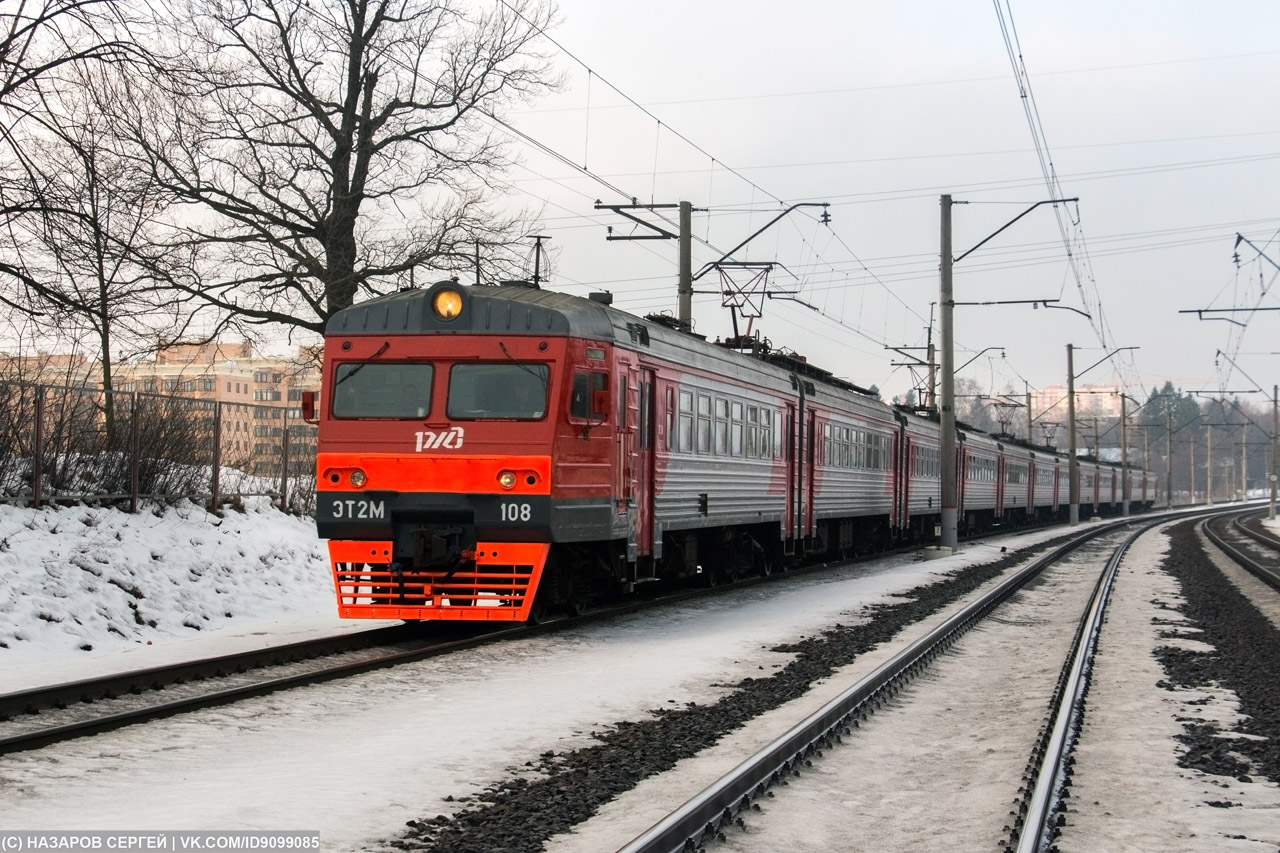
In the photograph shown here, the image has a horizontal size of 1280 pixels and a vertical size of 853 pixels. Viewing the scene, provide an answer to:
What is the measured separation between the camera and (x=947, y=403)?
28.0 m

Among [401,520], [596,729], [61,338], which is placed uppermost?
[61,338]

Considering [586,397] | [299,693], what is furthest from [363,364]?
[299,693]

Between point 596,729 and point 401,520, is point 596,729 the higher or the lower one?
the lower one

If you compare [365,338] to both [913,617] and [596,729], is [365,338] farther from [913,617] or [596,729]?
[913,617]

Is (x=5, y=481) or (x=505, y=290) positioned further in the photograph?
(x=5, y=481)

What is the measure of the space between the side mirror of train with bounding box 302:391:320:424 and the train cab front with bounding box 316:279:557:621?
252mm

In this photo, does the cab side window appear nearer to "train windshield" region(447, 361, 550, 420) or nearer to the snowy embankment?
"train windshield" region(447, 361, 550, 420)

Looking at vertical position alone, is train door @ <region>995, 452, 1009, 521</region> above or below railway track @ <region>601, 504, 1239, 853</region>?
above

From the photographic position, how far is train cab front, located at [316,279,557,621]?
11.4m

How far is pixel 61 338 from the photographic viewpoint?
38.9ft

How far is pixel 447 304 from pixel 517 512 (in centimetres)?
201

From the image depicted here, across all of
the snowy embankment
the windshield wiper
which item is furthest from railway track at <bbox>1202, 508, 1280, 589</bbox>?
the windshield wiper

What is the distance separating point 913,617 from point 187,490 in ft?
28.5

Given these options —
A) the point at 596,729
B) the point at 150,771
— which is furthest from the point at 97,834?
the point at 596,729
